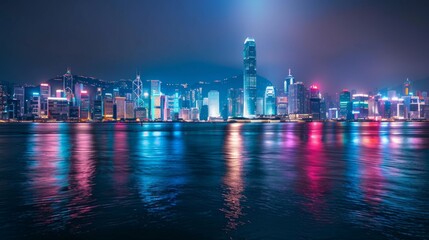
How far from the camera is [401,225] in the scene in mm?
12906

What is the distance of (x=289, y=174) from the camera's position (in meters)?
26.2

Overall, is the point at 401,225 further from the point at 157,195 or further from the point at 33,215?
the point at 33,215

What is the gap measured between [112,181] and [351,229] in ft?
49.0

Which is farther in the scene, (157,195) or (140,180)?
(140,180)

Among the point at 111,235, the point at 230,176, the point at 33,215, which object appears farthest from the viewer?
the point at 230,176

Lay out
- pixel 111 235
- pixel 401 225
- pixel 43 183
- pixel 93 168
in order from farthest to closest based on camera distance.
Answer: pixel 93 168 → pixel 43 183 → pixel 401 225 → pixel 111 235

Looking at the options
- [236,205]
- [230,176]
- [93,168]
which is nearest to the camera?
[236,205]

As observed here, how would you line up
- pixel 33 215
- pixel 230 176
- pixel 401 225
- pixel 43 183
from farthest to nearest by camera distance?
pixel 230 176
pixel 43 183
pixel 33 215
pixel 401 225

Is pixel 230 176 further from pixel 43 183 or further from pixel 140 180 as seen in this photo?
pixel 43 183

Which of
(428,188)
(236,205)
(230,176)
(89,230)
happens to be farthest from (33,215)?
(428,188)

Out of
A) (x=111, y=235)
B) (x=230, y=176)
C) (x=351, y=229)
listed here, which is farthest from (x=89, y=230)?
(x=230, y=176)

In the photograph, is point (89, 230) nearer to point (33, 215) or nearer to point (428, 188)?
point (33, 215)

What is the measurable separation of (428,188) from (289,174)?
8.81m

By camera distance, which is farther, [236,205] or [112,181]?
[112,181]
